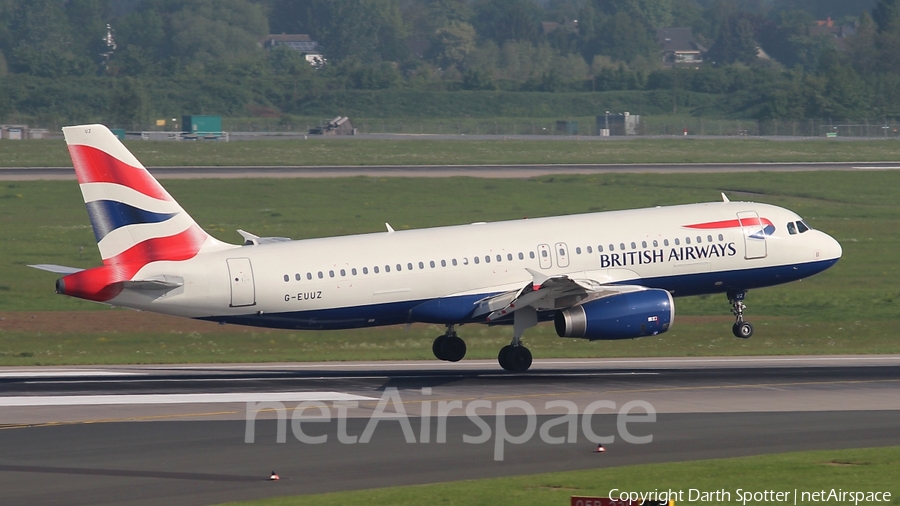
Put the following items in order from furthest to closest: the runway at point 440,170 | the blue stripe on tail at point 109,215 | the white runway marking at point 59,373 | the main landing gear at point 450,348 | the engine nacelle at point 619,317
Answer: the runway at point 440,170 < the main landing gear at point 450,348 < the white runway marking at point 59,373 < the engine nacelle at point 619,317 < the blue stripe on tail at point 109,215

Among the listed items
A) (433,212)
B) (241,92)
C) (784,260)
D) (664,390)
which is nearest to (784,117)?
(241,92)

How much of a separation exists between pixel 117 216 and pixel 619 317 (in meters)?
15.9

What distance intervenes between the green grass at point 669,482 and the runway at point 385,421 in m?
0.95

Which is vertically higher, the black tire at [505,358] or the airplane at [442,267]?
the airplane at [442,267]

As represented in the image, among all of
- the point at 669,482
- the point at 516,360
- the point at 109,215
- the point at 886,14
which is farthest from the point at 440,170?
the point at 886,14

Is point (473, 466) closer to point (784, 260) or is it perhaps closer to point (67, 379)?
point (67, 379)

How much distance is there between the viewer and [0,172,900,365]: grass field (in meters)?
52.2

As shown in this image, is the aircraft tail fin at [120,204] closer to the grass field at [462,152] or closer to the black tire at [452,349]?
the black tire at [452,349]

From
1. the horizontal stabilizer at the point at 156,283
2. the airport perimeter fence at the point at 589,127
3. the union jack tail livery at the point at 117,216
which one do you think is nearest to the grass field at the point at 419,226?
the horizontal stabilizer at the point at 156,283

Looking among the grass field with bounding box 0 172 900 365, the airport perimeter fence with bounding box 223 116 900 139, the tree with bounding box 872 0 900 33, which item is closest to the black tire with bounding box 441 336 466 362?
the grass field with bounding box 0 172 900 365

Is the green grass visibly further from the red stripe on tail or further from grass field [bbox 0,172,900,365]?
grass field [bbox 0,172,900,365]

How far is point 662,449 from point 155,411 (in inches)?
550

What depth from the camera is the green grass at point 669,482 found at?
24172mm

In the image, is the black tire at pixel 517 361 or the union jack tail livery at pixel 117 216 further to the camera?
the black tire at pixel 517 361
